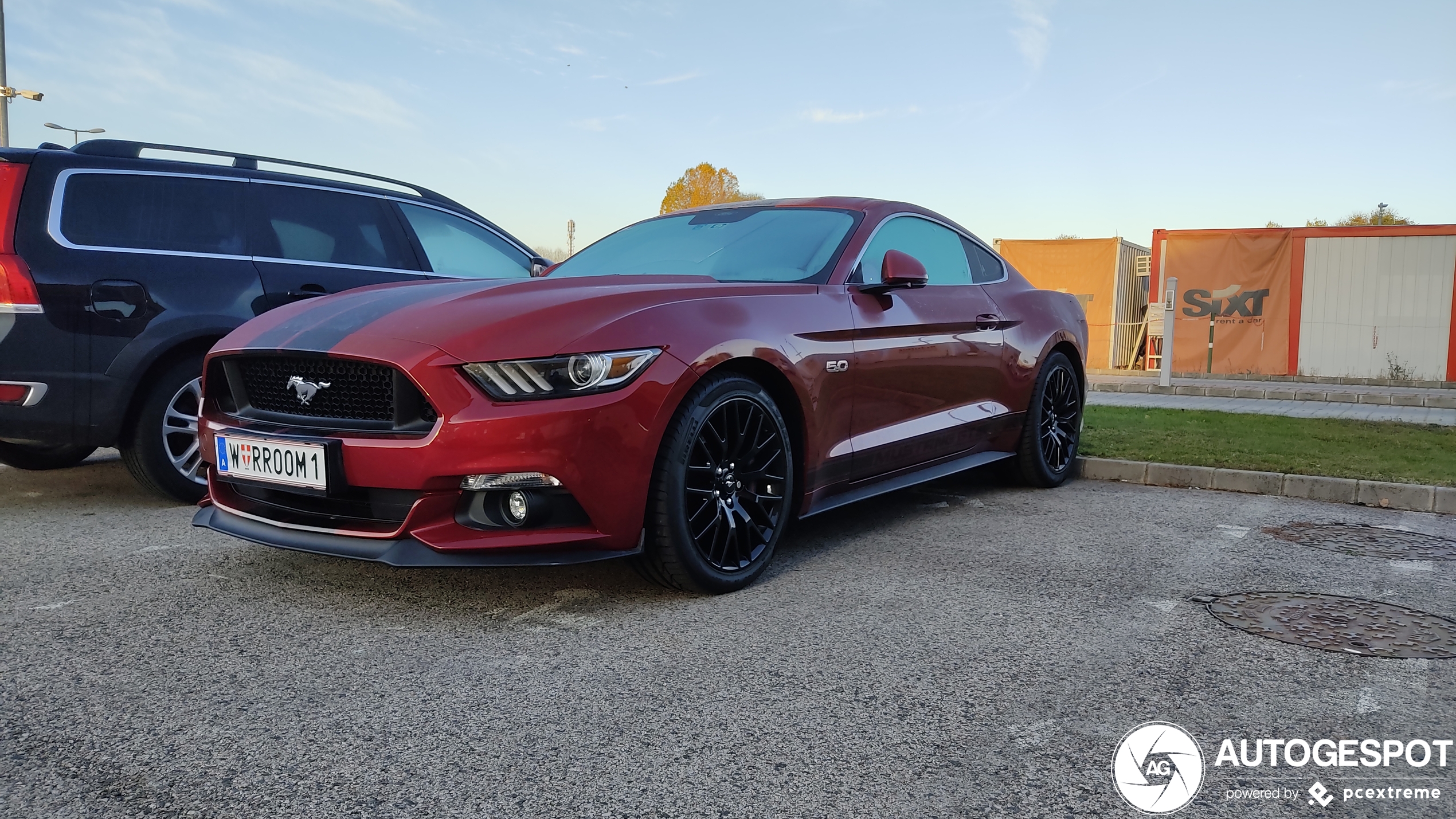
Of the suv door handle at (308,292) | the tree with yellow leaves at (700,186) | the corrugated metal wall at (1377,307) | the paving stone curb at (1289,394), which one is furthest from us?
the tree with yellow leaves at (700,186)

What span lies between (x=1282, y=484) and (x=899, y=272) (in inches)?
127

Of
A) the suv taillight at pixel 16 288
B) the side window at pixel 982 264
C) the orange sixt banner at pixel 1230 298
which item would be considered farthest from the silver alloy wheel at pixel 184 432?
the orange sixt banner at pixel 1230 298

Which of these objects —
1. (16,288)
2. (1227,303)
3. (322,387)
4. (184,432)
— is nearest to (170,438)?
(184,432)

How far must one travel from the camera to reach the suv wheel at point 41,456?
5.85 m

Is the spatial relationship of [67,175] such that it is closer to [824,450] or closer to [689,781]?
[824,450]

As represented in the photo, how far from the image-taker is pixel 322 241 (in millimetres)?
5930

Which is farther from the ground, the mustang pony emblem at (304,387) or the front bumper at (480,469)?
the mustang pony emblem at (304,387)

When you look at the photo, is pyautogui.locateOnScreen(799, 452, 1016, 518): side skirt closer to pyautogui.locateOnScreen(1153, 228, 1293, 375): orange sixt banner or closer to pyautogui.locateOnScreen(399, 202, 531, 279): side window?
pyautogui.locateOnScreen(399, 202, 531, 279): side window

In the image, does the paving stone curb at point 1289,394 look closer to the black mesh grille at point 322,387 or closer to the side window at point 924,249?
the side window at point 924,249

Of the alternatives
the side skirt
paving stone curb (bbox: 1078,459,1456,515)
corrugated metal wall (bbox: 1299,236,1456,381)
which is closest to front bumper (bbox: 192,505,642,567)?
the side skirt

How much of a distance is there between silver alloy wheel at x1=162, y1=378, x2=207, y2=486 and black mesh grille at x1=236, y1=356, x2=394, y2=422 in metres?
1.70

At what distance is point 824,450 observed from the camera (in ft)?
13.7

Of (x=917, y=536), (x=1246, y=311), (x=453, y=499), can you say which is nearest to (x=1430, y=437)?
(x=917, y=536)

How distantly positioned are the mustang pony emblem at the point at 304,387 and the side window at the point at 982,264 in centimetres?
337
